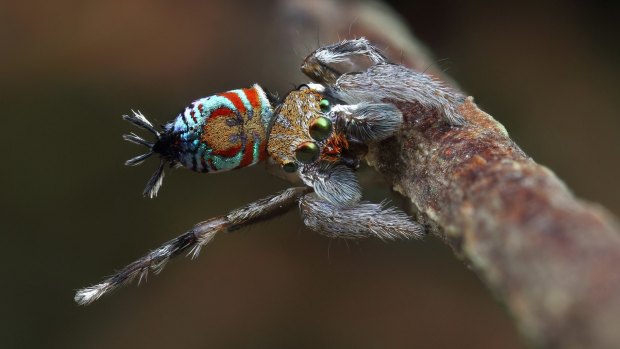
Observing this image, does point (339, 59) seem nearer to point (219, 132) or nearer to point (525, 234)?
point (219, 132)

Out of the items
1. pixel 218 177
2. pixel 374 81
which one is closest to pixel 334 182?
pixel 374 81

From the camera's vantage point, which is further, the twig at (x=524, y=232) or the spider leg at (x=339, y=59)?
the spider leg at (x=339, y=59)

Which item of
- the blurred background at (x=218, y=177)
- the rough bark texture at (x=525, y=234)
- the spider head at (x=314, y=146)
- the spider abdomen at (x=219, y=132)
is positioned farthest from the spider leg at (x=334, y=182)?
the blurred background at (x=218, y=177)

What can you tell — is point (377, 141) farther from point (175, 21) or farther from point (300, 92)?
point (175, 21)

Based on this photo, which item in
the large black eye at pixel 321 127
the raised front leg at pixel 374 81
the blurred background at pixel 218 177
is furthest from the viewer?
the blurred background at pixel 218 177

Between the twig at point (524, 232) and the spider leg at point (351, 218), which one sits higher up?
the twig at point (524, 232)

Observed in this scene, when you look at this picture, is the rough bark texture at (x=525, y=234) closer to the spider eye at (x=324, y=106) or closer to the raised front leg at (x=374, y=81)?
the raised front leg at (x=374, y=81)

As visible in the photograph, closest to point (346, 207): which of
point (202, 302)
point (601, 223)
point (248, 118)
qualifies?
point (248, 118)
